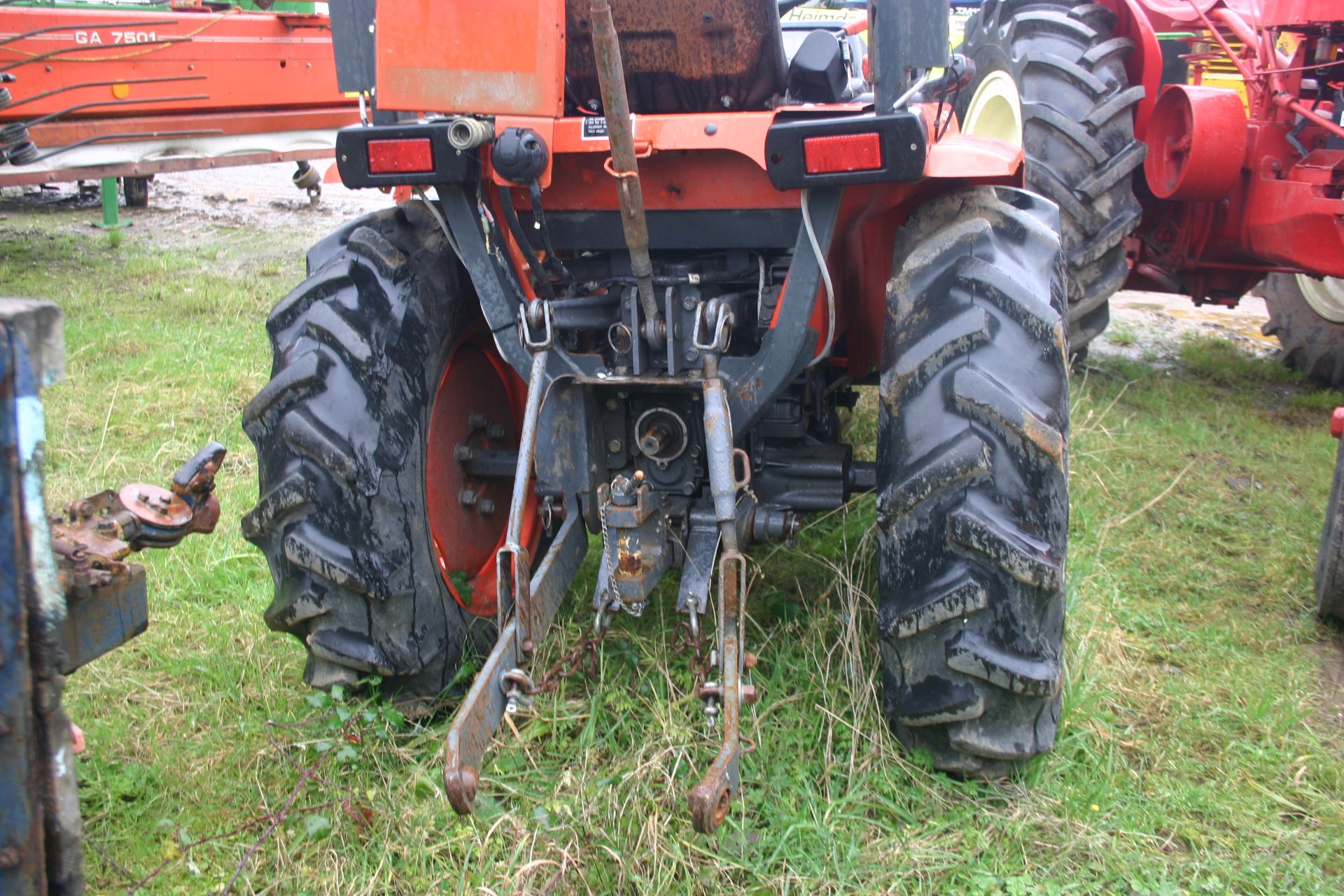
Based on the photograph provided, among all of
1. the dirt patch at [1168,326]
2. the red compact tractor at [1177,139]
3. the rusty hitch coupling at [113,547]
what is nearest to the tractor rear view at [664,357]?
the rusty hitch coupling at [113,547]

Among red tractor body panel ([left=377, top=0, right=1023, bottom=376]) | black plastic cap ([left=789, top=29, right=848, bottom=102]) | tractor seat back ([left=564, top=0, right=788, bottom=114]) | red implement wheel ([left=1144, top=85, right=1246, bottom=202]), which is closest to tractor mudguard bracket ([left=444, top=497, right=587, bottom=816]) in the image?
red tractor body panel ([left=377, top=0, right=1023, bottom=376])

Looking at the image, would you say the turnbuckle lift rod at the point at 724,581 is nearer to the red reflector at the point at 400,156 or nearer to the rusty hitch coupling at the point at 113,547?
the red reflector at the point at 400,156

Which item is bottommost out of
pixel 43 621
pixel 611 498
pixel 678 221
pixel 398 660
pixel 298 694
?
pixel 298 694

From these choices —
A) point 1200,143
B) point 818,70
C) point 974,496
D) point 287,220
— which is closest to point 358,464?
point 974,496

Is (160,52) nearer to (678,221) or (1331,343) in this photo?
(678,221)

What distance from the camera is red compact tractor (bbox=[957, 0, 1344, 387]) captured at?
179 inches

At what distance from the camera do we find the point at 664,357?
2727 mm

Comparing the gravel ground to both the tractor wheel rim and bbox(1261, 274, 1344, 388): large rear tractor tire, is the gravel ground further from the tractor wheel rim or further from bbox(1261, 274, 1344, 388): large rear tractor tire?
the tractor wheel rim

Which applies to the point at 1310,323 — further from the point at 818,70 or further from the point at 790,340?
the point at 790,340

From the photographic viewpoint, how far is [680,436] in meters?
2.86

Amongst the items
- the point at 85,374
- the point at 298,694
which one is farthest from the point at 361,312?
the point at 85,374

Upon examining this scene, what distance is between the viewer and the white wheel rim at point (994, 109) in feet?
17.7

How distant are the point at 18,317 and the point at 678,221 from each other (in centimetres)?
158

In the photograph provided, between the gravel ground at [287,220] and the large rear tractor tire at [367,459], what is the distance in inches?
168
